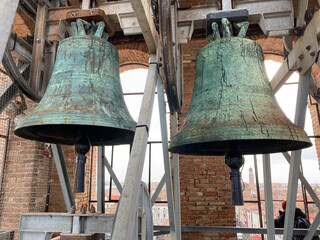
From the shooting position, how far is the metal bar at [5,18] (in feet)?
1.93

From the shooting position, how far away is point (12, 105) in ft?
10.8

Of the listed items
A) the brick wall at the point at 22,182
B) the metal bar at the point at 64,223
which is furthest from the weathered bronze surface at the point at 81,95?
the brick wall at the point at 22,182

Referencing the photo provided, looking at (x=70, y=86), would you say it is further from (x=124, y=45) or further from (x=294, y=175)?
(x=124, y=45)

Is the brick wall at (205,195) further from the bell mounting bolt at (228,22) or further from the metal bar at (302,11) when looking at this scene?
the bell mounting bolt at (228,22)

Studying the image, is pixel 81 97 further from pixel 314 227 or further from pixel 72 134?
pixel 314 227

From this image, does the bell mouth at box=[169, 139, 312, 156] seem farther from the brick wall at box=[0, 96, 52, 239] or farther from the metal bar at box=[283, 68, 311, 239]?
the brick wall at box=[0, 96, 52, 239]

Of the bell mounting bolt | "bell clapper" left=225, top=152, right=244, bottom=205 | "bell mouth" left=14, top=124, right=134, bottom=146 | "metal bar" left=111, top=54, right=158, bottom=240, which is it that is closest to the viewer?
"metal bar" left=111, top=54, right=158, bottom=240

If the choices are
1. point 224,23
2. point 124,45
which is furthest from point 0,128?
point 224,23

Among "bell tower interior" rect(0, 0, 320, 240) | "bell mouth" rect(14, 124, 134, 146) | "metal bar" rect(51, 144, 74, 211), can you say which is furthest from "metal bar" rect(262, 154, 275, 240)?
"metal bar" rect(51, 144, 74, 211)

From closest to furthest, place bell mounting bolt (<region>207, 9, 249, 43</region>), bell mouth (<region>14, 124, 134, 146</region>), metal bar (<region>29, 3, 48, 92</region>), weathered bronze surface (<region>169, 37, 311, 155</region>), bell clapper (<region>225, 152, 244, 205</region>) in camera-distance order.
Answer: weathered bronze surface (<region>169, 37, 311, 155</region>)
bell clapper (<region>225, 152, 244, 205</region>)
bell mounting bolt (<region>207, 9, 249, 43</region>)
bell mouth (<region>14, 124, 134, 146</region>)
metal bar (<region>29, 3, 48, 92</region>)

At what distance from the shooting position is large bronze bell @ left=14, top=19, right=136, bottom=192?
1.18 meters

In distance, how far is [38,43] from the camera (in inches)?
76.2

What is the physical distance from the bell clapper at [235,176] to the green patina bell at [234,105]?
0.17ft

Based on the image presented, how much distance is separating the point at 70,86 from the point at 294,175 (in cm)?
153
